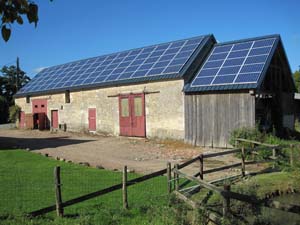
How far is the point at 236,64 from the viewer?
20016 mm

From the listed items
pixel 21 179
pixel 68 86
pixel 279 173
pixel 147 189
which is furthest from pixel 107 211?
pixel 68 86

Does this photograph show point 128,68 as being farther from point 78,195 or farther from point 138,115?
Result: point 78,195

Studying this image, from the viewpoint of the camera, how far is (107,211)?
7656 mm

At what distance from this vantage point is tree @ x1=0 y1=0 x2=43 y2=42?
2881 mm

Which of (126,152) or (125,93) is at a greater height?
(125,93)

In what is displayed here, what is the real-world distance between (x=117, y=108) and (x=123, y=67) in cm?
351

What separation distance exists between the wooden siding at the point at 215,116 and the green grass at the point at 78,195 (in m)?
8.53

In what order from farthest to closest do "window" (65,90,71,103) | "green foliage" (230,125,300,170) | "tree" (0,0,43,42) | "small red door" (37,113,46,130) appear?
"small red door" (37,113,46,130)
"window" (65,90,71,103)
"green foliage" (230,125,300,170)
"tree" (0,0,43,42)

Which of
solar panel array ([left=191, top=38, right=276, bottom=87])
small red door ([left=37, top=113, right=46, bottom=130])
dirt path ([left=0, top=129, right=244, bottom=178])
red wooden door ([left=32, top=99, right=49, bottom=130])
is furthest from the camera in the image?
small red door ([left=37, top=113, right=46, bottom=130])

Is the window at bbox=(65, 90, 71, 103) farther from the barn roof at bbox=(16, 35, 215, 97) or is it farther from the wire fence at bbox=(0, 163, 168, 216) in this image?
the wire fence at bbox=(0, 163, 168, 216)

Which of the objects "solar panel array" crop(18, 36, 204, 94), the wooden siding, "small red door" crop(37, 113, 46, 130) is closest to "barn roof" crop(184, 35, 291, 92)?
the wooden siding

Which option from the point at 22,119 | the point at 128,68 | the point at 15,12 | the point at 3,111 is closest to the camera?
the point at 15,12

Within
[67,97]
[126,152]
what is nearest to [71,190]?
[126,152]

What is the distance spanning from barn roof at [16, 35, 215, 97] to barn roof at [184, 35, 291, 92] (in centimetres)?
126
